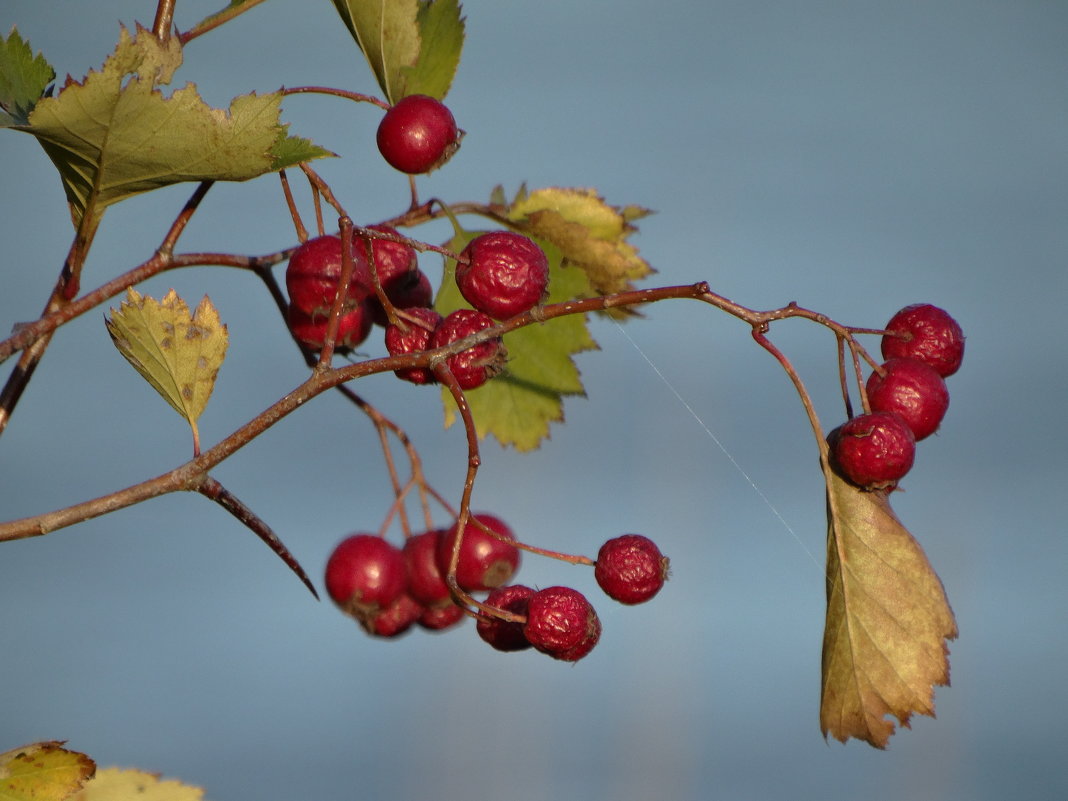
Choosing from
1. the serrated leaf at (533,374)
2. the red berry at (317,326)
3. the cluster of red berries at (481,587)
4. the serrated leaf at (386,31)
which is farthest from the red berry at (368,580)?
the serrated leaf at (386,31)

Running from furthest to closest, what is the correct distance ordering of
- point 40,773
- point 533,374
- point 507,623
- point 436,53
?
1. point 533,374
2. point 436,53
3. point 507,623
4. point 40,773

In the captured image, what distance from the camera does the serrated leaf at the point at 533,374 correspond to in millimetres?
801

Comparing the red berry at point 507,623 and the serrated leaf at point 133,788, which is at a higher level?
the red berry at point 507,623

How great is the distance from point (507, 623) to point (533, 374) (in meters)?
0.27

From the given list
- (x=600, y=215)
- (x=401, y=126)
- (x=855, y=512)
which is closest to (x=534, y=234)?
(x=600, y=215)

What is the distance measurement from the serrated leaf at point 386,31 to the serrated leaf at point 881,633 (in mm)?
358

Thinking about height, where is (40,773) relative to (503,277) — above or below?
below

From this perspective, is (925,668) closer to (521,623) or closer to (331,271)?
(521,623)

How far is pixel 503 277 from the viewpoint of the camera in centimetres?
58

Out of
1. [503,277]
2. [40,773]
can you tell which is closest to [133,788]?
[40,773]

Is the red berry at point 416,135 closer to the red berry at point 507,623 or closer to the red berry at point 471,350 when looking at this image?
the red berry at point 471,350

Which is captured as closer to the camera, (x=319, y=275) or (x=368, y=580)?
(x=319, y=275)

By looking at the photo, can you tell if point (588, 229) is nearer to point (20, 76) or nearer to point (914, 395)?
point (914, 395)

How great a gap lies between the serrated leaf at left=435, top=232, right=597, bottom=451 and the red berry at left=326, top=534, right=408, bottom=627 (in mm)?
140
